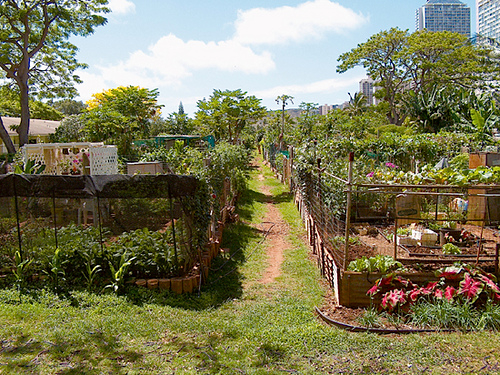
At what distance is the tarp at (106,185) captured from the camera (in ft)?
21.0

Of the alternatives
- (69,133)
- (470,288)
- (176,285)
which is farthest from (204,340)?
(69,133)

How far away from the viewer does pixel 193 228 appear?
677 cm

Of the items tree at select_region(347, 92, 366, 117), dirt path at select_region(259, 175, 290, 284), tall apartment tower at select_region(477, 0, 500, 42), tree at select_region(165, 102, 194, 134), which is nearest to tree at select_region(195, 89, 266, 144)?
dirt path at select_region(259, 175, 290, 284)

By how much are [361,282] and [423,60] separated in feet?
115

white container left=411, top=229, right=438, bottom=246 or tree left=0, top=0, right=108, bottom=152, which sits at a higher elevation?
tree left=0, top=0, right=108, bottom=152

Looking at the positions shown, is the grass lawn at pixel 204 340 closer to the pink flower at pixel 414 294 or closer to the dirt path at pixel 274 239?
the pink flower at pixel 414 294

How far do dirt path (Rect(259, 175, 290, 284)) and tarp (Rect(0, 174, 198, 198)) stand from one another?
7.72 feet

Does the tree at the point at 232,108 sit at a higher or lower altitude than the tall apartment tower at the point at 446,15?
lower

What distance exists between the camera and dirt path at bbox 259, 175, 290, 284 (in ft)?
26.3

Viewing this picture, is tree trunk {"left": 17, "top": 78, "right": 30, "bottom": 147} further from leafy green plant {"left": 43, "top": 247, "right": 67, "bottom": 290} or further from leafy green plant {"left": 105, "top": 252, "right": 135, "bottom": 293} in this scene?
leafy green plant {"left": 105, "top": 252, "right": 135, "bottom": 293}

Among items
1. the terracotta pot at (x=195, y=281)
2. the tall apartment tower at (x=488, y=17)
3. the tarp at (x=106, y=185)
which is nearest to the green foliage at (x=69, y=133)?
the tarp at (x=106, y=185)

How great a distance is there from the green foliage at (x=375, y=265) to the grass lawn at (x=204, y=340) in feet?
2.81

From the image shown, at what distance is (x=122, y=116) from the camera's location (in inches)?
790

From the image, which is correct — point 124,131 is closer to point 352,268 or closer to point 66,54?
point 66,54
